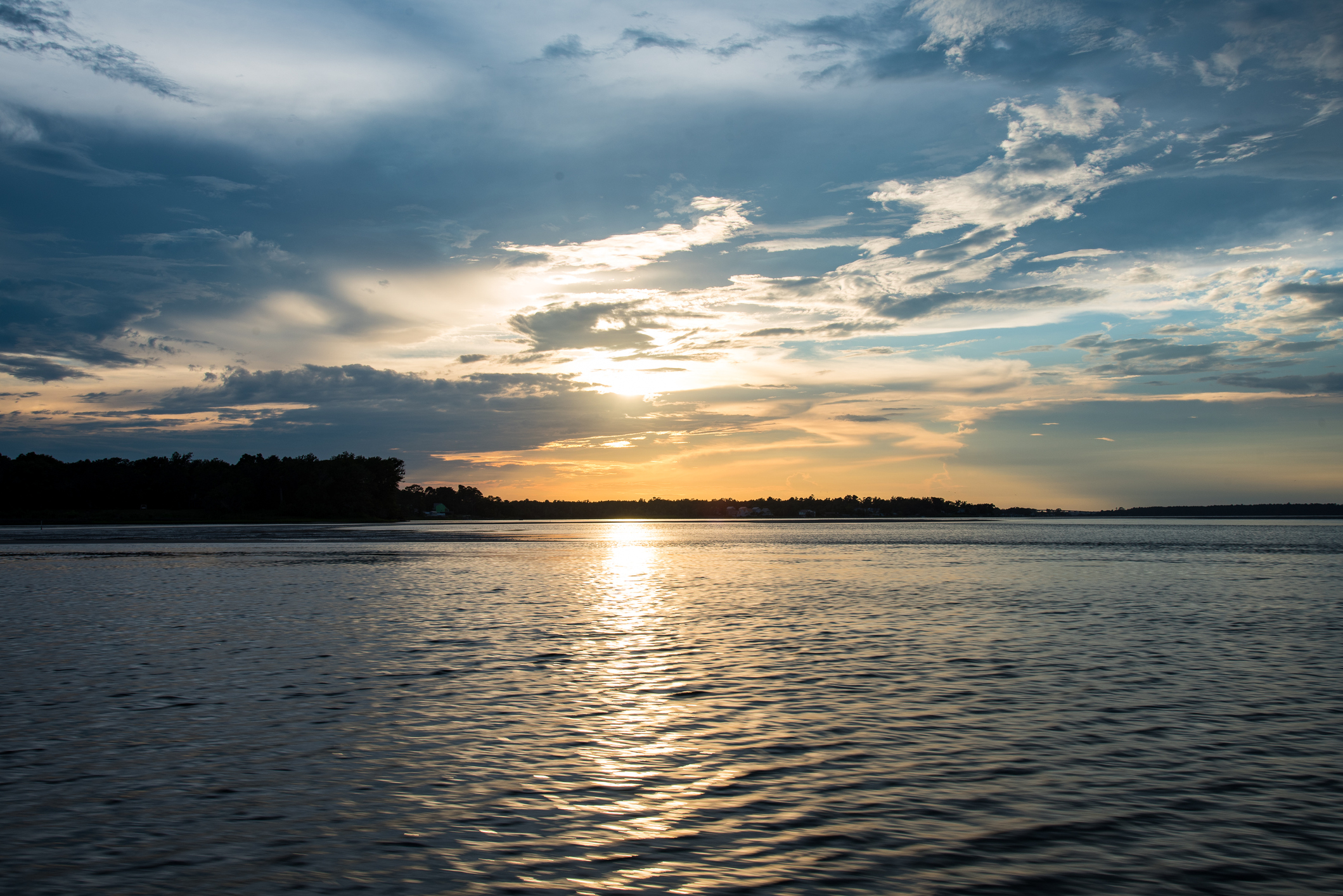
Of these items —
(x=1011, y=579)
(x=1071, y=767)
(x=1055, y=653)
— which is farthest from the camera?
(x=1011, y=579)

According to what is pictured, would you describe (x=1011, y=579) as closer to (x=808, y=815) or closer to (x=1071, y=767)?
(x=1071, y=767)

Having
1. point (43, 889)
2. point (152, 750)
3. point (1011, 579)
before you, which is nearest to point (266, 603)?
point (152, 750)

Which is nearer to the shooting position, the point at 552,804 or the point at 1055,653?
the point at 552,804

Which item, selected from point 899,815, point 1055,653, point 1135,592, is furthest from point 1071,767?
point 1135,592

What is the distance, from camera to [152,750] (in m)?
13.2

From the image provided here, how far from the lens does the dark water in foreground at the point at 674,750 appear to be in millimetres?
8781

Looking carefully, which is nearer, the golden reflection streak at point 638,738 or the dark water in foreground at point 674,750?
the dark water in foreground at point 674,750

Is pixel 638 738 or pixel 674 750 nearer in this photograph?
pixel 674 750

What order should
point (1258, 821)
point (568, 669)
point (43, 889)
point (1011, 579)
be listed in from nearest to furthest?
point (43, 889)
point (1258, 821)
point (568, 669)
point (1011, 579)

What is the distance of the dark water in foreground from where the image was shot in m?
8.78

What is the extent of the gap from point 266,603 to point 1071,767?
106 ft

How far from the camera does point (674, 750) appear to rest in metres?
13.2

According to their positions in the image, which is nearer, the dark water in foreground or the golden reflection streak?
the dark water in foreground

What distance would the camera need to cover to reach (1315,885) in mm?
8359
